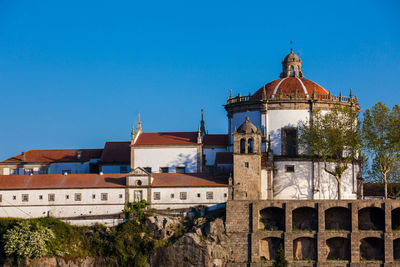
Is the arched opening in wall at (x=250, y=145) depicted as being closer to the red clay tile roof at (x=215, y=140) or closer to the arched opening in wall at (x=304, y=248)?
the red clay tile roof at (x=215, y=140)

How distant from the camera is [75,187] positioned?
3644 inches

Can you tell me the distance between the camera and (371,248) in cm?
9069

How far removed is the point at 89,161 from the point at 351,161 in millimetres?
30745

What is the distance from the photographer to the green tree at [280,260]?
8788 cm

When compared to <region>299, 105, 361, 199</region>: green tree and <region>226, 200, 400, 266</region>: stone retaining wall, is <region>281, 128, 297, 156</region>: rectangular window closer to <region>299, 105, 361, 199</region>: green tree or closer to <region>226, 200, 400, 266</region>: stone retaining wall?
<region>299, 105, 361, 199</region>: green tree

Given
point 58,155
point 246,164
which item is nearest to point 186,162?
point 246,164

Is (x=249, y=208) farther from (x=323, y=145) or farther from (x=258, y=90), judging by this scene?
(x=258, y=90)

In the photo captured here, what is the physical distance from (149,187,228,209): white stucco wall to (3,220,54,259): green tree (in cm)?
1159

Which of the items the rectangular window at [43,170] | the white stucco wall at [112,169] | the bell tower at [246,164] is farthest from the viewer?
the rectangular window at [43,170]

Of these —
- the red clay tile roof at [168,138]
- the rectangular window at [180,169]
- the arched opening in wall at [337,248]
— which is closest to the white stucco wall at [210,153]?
the red clay tile roof at [168,138]

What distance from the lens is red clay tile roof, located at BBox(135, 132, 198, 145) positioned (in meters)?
99.4

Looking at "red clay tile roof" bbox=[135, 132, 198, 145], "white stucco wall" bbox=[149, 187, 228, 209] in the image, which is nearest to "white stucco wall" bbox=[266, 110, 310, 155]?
"red clay tile roof" bbox=[135, 132, 198, 145]

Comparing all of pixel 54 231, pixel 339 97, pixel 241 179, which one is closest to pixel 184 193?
pixel 241 179

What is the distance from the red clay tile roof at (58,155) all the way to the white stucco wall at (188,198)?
16.8m
